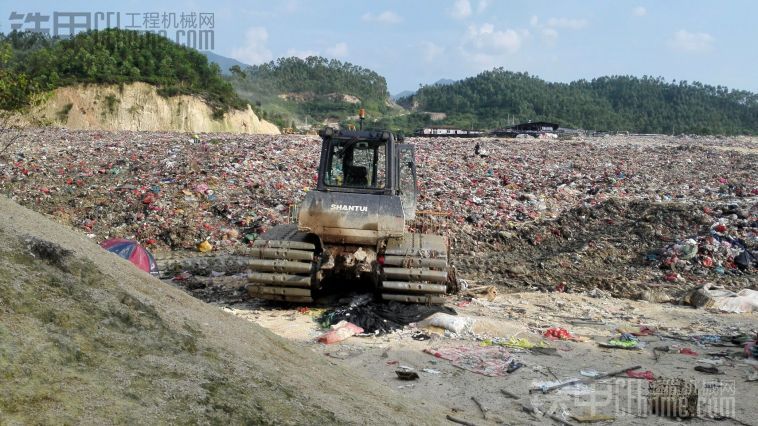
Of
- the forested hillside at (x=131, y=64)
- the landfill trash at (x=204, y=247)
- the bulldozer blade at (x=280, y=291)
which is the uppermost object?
the forested hillside at (x=131, y=64)

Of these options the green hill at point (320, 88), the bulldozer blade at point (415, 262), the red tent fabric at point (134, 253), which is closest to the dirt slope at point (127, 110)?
the green hill at point (320, 88)

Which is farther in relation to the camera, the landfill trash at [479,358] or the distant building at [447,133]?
the distant building at [447,133]

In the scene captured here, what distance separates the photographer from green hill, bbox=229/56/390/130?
57.3 meters

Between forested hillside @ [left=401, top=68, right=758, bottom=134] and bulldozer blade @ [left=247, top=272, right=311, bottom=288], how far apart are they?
170ft

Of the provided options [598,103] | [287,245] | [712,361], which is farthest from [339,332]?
[598,103]

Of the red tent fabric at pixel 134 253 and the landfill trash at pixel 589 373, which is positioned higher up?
the red tent fabric at pixel 134 253

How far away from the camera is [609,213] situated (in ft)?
37.3

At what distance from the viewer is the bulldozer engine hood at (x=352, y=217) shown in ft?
19.9

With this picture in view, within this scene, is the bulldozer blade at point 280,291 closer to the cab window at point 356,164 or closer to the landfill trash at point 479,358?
the cab window at point 356,164

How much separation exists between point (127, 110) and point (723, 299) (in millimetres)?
28966

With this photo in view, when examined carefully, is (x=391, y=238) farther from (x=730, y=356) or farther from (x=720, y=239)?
(x=720, y=239)

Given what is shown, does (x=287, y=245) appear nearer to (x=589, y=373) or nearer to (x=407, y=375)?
(x=407, y=375)

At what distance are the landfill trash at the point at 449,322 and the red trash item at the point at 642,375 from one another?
1.46 meters

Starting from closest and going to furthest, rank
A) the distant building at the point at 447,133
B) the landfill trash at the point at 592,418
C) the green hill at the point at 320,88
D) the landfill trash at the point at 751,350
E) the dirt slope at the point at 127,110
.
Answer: the landfill trash at the point at 592,418, the landfill trash at the point at 751,350, the dirt slope at the point at 127,110, the distant building at the point at 447,133, the green hill at the point at 320,88
